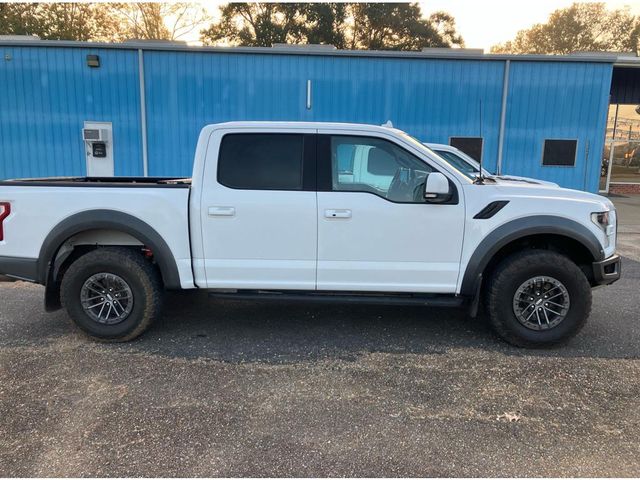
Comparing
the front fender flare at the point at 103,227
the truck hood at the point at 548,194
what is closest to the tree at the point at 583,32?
the truck hood at the point at 548,194

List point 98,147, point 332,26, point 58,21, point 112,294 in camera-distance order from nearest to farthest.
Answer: point 112,294, point 98,147, point 58,21, point 332,26

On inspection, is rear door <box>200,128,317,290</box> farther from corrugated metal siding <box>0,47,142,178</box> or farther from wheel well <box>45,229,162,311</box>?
corrugated metal siding <box>0,47,142,178</box>

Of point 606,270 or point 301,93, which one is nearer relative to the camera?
point 606,270

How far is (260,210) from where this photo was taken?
160 inches

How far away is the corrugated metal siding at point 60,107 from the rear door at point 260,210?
951 centimetres

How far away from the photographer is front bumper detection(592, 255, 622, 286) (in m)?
4.10

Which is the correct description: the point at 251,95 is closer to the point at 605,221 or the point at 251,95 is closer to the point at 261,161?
the point at 261,161

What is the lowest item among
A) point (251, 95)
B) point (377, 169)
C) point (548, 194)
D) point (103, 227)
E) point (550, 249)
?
point (550, 249)

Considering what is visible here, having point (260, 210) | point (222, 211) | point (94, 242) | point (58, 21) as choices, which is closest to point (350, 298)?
point (260, 210)

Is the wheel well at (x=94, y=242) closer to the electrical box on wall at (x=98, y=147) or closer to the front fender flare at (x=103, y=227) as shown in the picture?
the front fender flare at (x=103, y=227)

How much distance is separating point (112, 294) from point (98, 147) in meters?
9.57

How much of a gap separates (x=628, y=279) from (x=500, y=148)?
721 centimetres

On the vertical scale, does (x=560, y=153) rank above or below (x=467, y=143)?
below

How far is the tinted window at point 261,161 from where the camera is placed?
415 cm
